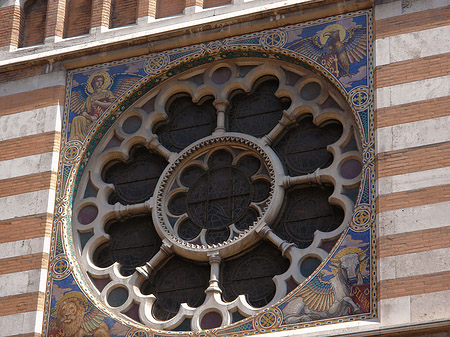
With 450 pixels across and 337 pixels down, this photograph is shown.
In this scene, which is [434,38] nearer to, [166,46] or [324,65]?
[324,65]

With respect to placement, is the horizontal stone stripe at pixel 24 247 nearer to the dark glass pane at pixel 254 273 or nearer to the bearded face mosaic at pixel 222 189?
the bearded face mosaic at pixel 222 189

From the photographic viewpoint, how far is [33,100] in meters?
18.2

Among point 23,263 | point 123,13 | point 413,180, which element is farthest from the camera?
point 123,13

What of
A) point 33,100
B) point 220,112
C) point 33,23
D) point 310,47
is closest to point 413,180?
point 310,47

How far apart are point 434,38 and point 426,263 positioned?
294cm

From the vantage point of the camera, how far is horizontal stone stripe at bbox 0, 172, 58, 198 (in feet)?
57.5

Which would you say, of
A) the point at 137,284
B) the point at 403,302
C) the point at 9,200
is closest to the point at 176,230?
the point at 137,284

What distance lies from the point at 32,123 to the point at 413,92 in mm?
5011

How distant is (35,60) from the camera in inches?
728

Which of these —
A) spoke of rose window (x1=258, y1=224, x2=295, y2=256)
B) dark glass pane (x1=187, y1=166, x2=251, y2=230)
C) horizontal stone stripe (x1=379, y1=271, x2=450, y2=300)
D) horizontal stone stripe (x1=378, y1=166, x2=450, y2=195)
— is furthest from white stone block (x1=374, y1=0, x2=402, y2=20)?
horizontal stone stripe (x1=379, y1=271, x2=450, y2=300)

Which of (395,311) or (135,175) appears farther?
(135,175)

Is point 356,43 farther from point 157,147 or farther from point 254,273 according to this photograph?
point 254,273

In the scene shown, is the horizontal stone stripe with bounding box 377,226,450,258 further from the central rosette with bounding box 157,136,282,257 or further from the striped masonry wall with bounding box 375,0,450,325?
the central rosette with bounding box 157,136,282,257

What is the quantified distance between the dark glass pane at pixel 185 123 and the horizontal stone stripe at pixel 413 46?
95.0 inches
